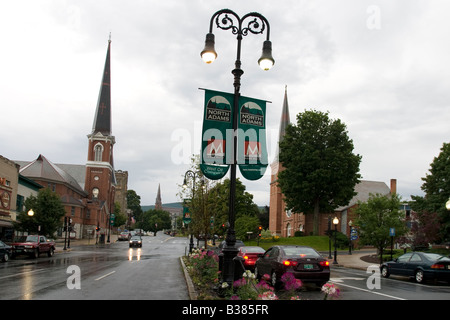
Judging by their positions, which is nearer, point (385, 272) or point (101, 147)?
point (385, 272)

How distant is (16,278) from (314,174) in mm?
36157

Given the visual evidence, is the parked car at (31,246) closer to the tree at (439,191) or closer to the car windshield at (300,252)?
the car windshield at (300,252)

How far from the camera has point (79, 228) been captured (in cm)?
7550

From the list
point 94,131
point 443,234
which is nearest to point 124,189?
point 94,131

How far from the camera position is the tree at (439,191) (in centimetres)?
3881

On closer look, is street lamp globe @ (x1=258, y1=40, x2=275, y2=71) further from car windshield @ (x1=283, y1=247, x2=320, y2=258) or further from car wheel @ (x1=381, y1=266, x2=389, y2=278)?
car wheel @ (x1=381, y1=266, x2=389, y2=278)

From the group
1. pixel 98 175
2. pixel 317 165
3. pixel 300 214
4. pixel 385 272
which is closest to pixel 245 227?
pixel 300 214

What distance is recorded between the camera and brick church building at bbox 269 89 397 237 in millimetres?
62594

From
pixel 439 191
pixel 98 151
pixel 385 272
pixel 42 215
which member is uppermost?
pixel 98 151

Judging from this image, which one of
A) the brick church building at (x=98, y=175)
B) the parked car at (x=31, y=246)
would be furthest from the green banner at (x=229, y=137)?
the brick church building at (x=98, y=175)

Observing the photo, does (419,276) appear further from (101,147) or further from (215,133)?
(101,147)

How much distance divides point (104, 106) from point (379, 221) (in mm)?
72389

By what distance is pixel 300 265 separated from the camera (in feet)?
39.7

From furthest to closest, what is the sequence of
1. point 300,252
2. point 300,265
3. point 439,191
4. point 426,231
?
point 439,191, point 426,231, point 300,252, point 300,265
